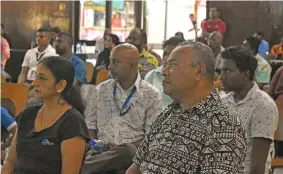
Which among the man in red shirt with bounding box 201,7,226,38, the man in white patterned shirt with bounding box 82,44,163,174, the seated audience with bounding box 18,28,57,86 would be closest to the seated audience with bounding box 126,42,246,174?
the man in white patterned shirt with bounding box 82,44,163,174

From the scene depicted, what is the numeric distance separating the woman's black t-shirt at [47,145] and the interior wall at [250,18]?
30.3 feet

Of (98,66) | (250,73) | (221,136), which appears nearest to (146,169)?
(221,136)

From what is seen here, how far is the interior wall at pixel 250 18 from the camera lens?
11344mm

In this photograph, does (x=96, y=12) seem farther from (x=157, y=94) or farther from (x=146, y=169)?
(x=146, y=169)

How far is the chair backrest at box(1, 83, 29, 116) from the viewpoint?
4.90 metres

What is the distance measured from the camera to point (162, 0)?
12.9 metres

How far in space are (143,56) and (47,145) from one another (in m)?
2.91

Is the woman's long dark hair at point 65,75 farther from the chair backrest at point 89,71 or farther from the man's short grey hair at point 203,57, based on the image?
the chair backrest at point 89,71

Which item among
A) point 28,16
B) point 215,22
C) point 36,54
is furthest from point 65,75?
point 28,16

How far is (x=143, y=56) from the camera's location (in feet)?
18.0

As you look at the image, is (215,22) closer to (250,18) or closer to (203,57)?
(250,18)

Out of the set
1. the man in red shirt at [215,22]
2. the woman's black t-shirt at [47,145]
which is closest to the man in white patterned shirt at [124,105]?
the woman's black t-shirt at [47,145]

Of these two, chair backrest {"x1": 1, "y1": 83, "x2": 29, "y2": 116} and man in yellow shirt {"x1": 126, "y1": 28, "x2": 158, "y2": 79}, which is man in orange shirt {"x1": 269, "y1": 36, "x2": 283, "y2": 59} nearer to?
man in yellow shirt {"x1": 126, "y1": 28, "x2": 158, "y2": 79}

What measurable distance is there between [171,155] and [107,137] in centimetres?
162
